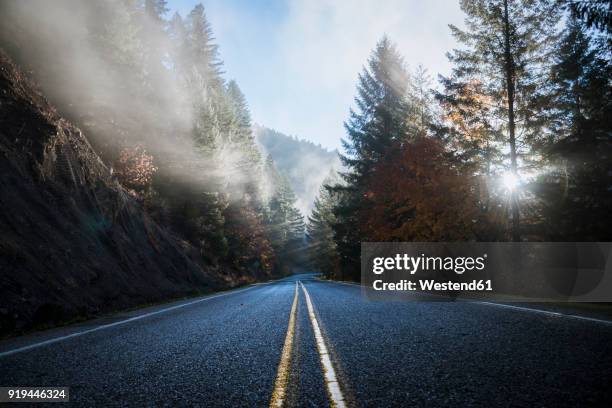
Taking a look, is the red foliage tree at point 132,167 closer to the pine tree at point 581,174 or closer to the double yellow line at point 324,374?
the double yellow line at point 324,374

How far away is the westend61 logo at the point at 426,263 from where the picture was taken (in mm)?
17375

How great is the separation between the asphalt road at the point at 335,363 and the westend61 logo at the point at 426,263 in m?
11.6

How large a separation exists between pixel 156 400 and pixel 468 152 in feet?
55.4

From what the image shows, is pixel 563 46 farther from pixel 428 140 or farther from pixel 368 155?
pixel 368 155

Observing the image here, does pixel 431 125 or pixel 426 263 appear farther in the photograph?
pixel 426 263

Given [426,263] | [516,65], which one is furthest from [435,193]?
[516,65]

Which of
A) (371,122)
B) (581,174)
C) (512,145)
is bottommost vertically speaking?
(581,174)

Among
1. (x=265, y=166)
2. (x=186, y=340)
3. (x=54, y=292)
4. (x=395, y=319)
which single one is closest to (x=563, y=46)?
(x=395, y=319)

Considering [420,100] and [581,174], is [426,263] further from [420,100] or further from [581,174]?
[420,100]

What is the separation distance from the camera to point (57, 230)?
11.1 m

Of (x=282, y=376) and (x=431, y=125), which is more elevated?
(x=431, y=125)

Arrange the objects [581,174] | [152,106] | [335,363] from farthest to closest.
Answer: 1. [152,106]
2. [581,174]
3. [335,363]

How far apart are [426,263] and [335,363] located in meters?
18.6

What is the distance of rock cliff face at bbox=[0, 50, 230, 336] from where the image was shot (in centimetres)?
839
